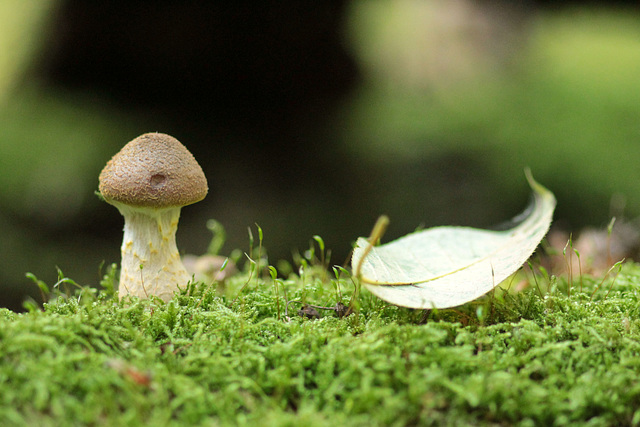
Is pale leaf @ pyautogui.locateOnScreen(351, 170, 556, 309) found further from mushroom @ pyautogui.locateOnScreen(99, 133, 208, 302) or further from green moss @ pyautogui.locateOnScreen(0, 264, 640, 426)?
mushroom @ pyautogui.locateOnScreen(99, 133, 208, 302)

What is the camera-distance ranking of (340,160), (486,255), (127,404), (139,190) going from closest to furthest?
(127,404)
(139,190)
(486,255)
(340,160)

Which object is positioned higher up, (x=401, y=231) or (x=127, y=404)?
(x=127, y=404)

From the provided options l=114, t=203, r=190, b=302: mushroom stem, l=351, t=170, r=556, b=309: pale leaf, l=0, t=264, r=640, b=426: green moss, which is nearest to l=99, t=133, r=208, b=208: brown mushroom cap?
A: l=114, t=203, r=190, b=302: mushroom stem

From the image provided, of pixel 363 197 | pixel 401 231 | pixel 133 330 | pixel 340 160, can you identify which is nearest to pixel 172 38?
pixel 340 160

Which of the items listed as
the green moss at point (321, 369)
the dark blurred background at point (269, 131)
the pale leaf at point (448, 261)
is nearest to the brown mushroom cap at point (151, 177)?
the green moss at point (321, 369)

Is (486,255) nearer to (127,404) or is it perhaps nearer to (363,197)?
(127,404)

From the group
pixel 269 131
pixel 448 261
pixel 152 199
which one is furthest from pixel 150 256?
pixel 269 131

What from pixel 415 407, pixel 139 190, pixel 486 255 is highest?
pixel 139 190
